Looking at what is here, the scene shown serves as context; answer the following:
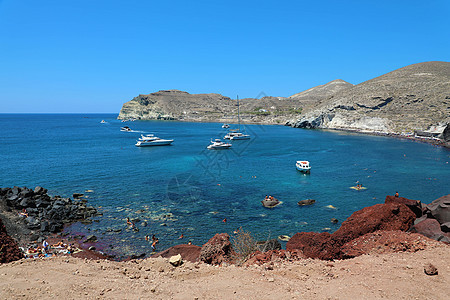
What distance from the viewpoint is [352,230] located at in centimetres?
1440

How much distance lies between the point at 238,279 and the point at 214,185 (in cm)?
2781

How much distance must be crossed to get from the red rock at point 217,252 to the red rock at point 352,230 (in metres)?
3.16

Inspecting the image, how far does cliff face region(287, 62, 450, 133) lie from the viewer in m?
101

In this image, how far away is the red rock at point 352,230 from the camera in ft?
43.7

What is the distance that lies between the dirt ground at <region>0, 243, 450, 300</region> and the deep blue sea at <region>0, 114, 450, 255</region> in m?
10.5

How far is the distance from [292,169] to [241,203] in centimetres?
2024

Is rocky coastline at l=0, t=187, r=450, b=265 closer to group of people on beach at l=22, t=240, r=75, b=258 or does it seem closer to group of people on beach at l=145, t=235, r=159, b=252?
group of people on beach at l=22, t=240, r=75, b=258

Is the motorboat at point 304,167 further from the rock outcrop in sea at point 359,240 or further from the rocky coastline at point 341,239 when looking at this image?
the rock outcrop in sea at point 359,240

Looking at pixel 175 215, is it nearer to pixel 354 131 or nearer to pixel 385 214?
pixel 385 214

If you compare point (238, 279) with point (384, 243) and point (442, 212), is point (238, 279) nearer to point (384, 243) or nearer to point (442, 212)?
point (384, 243)

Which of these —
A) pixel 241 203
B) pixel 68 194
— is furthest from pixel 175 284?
pixel 68 194

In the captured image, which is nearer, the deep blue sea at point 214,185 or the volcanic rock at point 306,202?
the deep blue sea at point 214,185

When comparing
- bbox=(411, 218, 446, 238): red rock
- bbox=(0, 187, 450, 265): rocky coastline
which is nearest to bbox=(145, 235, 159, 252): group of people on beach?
bbox=(0, 187, 450, 265): rocky coastline

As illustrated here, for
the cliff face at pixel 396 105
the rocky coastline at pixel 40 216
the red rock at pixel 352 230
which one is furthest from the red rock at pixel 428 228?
the cliff face at pixel 396 105
